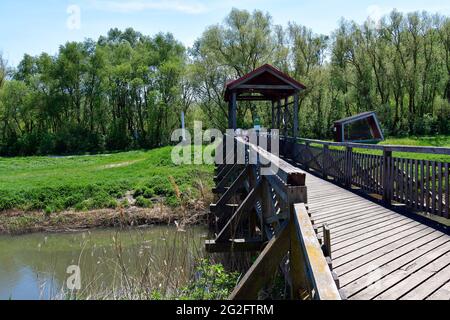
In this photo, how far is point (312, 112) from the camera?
3675 centimetres

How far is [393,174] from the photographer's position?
684 cm

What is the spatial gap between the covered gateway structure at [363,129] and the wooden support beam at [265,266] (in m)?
22.0

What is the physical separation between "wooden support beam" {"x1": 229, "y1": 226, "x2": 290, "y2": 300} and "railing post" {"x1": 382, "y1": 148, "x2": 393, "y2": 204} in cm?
375

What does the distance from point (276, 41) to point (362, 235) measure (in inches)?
1227

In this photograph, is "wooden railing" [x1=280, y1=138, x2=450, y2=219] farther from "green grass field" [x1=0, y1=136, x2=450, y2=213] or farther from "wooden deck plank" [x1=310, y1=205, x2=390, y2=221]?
"green grass field" [x1=0, y1=136, x2=450, y2=213]

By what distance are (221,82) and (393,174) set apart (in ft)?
90.6

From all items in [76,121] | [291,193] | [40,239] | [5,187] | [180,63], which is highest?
[180,63]

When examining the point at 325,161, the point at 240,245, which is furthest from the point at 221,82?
the point at 240,245

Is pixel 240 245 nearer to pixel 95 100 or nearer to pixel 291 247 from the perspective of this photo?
pixel 291 247

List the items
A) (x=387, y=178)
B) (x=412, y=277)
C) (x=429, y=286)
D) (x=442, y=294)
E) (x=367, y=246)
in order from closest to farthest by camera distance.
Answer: (x=442, y=294), (x=429, y=286), (x=412, y=277), (x=367, y=246), (x=387, y=178)

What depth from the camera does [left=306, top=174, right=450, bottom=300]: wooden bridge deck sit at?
3406mm

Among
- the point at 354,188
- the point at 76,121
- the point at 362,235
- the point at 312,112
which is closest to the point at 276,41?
the point at 312,112

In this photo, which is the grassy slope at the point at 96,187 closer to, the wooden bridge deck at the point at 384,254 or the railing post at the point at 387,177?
the railing post at the point at 387,177

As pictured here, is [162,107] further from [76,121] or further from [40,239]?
[40,239]
